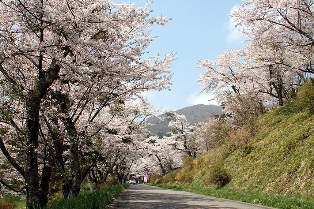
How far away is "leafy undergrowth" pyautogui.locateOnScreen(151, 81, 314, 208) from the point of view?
11.1 meters

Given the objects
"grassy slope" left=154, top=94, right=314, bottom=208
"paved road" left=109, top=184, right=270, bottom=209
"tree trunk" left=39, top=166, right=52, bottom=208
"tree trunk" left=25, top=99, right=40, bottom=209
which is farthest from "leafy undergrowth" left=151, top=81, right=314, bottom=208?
"tree trunk" left=39, top=166, right=52, bottom=208

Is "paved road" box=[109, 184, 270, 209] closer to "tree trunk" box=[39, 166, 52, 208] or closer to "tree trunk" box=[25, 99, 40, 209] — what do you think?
"tree trunk" box=[39, 166, 52, 208]

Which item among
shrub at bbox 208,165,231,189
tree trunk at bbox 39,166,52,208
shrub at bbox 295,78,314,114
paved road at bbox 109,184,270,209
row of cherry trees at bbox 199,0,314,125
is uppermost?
row of cherry trees at bbox 199,0,314,125

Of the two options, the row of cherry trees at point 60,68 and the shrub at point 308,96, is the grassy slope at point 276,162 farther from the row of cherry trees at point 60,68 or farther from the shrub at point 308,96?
the row of cherry trees at point 60,68

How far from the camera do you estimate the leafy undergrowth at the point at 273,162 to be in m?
11.1

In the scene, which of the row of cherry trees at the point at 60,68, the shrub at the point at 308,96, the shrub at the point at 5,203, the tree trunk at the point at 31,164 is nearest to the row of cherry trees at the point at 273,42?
the shrub at the point at 308,96

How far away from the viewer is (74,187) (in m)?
11.5

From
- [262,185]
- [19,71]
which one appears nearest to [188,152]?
[262,185]

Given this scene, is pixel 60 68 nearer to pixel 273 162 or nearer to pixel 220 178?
pixel 273 162

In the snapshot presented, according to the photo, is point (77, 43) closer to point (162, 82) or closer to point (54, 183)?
point (162, 82)

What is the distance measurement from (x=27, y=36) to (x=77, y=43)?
1859 mm

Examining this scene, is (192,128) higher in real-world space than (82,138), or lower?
higher

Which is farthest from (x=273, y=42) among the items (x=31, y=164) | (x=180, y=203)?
(x=31, y=164)

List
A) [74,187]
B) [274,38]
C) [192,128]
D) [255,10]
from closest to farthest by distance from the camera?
[74,187] < [255,10] < [274,38] < [192,128]
